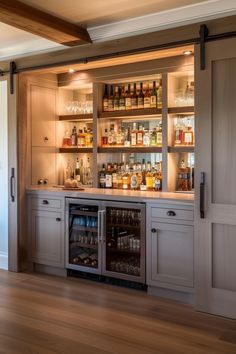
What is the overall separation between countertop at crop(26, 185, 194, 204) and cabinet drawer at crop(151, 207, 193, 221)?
0.26ft

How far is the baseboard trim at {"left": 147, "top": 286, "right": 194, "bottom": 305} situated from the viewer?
382 centimetres

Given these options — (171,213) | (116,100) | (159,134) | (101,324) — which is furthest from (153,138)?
(101,324)

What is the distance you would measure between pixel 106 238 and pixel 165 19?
85.2 inches

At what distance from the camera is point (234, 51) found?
3346 millimetres

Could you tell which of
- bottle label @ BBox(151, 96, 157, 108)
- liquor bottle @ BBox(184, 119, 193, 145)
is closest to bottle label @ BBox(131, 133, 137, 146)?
bottle label @ BBox(151, 96, 157, 108)

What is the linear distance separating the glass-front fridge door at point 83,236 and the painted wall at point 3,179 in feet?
2.83

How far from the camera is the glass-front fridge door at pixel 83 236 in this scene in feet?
14.5

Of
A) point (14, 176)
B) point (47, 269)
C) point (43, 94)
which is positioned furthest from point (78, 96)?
point (47, 269)

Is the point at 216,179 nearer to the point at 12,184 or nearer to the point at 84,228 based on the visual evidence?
the point at 84,228

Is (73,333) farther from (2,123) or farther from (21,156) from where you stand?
(2,123)

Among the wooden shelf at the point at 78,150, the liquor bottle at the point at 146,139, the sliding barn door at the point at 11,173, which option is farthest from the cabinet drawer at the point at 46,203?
the liquor bottle at the point at 146,139

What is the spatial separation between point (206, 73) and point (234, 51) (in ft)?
0.90

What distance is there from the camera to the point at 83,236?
457 cm

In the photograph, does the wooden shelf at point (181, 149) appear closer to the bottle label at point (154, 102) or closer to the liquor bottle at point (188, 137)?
the liquor bottle at point (188, 137)
